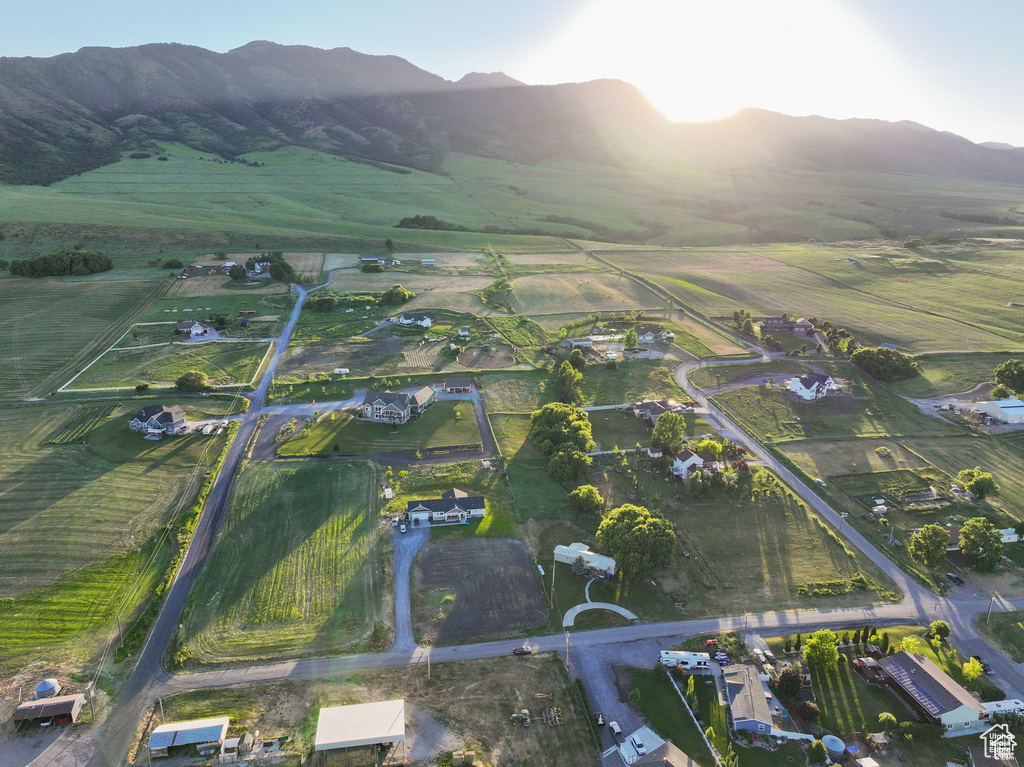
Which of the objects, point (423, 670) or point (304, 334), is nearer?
point (423, 670)

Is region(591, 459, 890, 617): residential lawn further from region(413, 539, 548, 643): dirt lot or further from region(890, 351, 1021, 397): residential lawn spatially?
region(890, 351, 1021, 397): residential lawn

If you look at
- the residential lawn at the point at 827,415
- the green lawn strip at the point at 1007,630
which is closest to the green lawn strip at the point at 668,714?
the green lawn strip at the point at 1007,630

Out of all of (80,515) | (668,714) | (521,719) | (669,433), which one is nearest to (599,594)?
(668,714)

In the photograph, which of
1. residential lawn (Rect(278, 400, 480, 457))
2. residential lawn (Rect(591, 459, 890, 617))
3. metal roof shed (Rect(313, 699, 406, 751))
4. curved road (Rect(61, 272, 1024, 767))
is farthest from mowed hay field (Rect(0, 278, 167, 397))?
residential lawn (Rect(591, 459, 890, 617))

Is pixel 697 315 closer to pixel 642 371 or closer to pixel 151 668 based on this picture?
pixel 642 371

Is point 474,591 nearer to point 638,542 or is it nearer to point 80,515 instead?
point 638,542

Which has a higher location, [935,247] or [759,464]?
[935,247]

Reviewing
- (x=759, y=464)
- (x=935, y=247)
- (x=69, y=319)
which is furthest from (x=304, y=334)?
(x=935, y=247)
